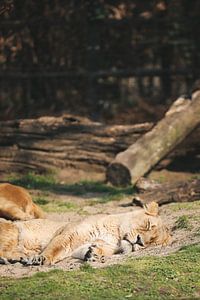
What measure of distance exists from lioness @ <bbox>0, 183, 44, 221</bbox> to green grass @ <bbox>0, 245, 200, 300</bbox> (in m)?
1.66

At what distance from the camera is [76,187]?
1139 cm

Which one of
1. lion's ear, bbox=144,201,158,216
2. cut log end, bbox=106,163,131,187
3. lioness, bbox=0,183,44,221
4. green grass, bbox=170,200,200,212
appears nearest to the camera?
lion's ear, bbox=144,201,158,216

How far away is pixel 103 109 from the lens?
15.7 meters

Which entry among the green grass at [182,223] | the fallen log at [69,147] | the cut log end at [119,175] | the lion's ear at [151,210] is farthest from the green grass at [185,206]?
the fallen log at [69,147]

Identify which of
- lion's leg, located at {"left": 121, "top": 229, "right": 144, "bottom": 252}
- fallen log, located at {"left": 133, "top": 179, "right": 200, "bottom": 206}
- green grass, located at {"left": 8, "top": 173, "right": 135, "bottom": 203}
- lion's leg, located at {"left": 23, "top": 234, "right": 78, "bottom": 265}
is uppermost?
lion's leg, located at {"left": 23, "top": 234, "right": 78, "bottom": 265}

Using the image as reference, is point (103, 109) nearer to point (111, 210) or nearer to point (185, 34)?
point (185, 34)

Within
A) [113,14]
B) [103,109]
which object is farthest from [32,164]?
[113,14]

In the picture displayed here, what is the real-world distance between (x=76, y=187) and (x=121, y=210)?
1.99m

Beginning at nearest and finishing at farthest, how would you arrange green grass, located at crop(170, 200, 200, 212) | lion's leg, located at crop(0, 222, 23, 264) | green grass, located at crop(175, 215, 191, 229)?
lion's leg, located at crop(0, 222, 23, 264) < green grass, located at crop(175, 215, 191, 229) < green grass, located at crop(170, 200, 200, 212)

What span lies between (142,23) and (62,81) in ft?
6.49

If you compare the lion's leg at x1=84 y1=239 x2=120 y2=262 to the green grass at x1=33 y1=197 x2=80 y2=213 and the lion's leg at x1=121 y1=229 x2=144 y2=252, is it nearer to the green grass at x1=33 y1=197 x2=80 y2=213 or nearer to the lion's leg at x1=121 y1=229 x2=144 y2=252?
the lion's leg at x1=121 y1=229 x2=144 y2=252

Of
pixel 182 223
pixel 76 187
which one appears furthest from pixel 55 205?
pixel 182 223

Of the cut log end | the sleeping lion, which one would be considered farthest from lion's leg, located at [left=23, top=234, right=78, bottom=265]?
the cut log end

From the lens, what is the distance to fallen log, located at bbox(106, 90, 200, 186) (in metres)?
11.4
